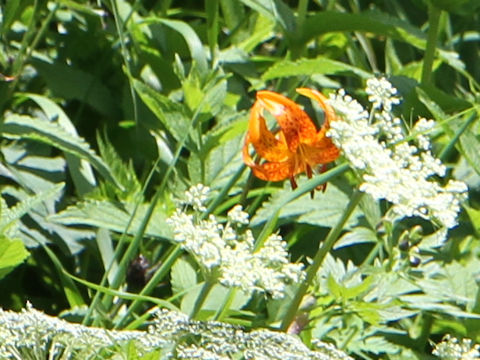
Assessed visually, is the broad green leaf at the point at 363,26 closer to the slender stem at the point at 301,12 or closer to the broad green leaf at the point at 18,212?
the slender stem at the point at 301,12

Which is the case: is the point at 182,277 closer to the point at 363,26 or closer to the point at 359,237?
the point at 359,237

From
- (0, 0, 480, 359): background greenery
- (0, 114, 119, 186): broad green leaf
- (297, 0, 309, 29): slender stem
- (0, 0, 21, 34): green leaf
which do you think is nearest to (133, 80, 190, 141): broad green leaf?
(0, 0, 480, 359): background greenery

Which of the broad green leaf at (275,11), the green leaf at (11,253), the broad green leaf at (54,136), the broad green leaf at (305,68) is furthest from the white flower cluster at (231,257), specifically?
the broad green leaf at (275,11)

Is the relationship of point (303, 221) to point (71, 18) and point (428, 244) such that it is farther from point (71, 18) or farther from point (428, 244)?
point (71, 18)

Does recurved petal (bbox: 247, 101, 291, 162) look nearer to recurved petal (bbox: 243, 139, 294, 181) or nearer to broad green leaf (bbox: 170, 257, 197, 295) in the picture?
recurved petal (bbox: 243, 139, 294, 181)

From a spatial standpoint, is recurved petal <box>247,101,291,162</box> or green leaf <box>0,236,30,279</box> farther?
recurved petal <box>247,101,291,162</box>

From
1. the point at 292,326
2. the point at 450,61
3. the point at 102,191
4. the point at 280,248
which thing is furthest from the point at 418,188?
the point at 450,61

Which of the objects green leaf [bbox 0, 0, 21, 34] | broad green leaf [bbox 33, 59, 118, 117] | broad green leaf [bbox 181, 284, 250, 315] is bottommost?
broad green leaf [bbox 181, 284, 250, 315]
